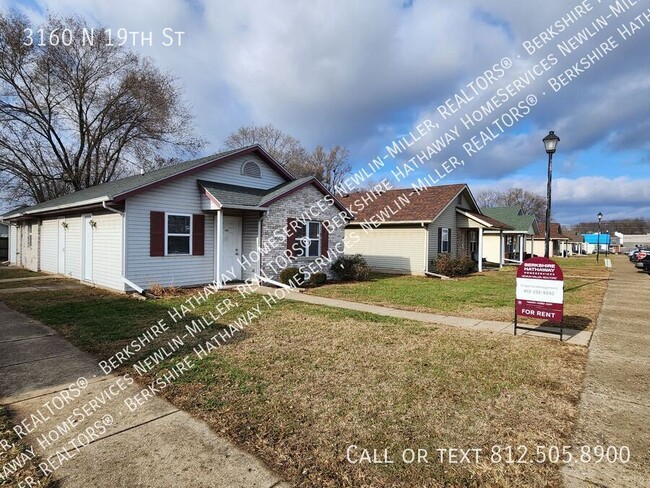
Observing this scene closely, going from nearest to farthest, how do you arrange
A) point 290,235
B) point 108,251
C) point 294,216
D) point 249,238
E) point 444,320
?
1. point 444,320
2. point 108,251
3. point 249,238
4. point 290,235
5. point 294,216

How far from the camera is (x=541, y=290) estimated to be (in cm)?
733

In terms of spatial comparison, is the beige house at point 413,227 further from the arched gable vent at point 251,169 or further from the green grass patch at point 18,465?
the green grass patch at point 18,465

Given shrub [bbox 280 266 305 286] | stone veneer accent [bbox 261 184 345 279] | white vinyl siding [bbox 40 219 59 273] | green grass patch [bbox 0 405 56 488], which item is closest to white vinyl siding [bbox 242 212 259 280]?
stone veneer accent [bbox 261 184 345 279]

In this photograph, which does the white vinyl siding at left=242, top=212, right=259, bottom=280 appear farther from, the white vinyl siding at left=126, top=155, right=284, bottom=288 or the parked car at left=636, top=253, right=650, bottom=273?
the parked car at left=636, top=253, right=650, bottom=273

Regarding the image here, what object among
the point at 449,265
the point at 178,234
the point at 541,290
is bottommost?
the point at 449,265

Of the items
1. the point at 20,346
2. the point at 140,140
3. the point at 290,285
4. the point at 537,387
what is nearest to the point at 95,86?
the point at 140,140

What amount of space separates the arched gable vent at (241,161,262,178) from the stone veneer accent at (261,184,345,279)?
1999 millimetres

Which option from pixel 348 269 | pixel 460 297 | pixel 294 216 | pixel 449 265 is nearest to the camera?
pixel 460 297

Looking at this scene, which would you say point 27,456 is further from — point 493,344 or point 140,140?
point 140,140

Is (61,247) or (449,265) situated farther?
(449,265)

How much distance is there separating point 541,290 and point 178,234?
10.8 meters

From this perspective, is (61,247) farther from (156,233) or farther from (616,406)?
(616,406)

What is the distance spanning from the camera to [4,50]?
79.9ft

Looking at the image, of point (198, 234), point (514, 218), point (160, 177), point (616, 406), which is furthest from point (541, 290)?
point (514, 218)
